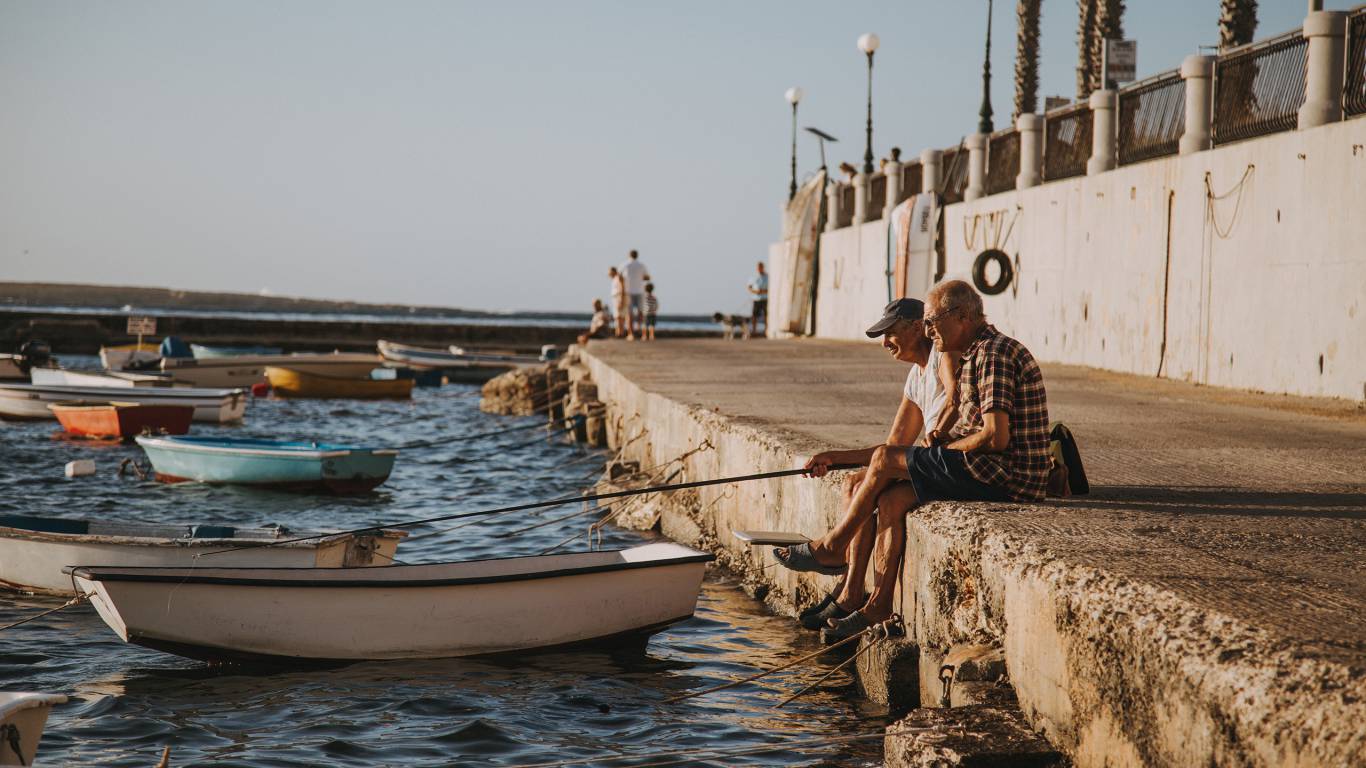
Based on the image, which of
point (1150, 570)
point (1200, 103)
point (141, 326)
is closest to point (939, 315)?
point (1150, 570)

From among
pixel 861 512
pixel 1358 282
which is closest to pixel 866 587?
pixel 861 512

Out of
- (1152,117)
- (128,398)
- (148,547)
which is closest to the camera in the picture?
(148,547)

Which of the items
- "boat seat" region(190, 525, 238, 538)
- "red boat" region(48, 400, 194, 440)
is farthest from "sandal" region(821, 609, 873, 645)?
"red boat" region(48, 400, 194, 440)

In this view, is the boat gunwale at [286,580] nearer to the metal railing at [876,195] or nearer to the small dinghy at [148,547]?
the small dinghy at [148,547]

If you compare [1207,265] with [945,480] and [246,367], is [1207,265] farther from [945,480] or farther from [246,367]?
[246,367]

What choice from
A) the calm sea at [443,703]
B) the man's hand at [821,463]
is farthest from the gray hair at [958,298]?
the calm sea at [443,703]

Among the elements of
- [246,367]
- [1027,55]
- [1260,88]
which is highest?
[1027,55]

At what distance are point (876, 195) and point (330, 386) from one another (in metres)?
15.1

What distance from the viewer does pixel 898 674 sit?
21.6ft

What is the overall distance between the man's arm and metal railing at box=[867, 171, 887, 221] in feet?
78.3

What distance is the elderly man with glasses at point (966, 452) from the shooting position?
20.8 feet

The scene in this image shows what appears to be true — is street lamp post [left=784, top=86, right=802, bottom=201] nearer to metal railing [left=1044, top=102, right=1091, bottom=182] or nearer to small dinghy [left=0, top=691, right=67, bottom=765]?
metal railing [left=1044, top=102, right=1091, bottom=182]

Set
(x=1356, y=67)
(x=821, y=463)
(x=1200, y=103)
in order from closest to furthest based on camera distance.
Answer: (x=821, y=463) < (x=1356, y=67) < (x=1200, y=103)

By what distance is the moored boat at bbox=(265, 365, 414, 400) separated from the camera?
34.6 meters
